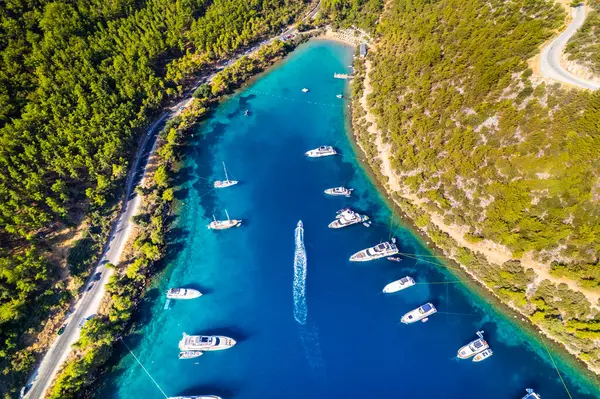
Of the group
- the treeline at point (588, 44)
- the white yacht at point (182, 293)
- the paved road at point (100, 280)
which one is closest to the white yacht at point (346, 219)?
the white yacht at point (182, 293)

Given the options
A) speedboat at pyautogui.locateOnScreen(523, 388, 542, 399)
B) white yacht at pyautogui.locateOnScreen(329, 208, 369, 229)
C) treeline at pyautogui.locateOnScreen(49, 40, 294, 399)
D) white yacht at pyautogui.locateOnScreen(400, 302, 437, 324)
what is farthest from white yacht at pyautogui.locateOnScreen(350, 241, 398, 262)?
treeline at pyautogui.locateOnScreen(49, 40, 294, 399)

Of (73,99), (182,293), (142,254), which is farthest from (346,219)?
(73,99)

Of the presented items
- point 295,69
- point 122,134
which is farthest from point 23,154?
point 295,69

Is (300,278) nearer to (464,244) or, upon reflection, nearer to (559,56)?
(464,244)

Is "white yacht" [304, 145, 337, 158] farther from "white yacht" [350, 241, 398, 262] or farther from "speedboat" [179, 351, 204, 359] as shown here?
"speedboat" [179, 351, 204, 359]

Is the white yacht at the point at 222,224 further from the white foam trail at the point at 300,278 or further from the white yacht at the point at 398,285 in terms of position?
the white yacht at the point at 398,285

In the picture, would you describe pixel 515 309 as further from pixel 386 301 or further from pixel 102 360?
pixel 102 360
